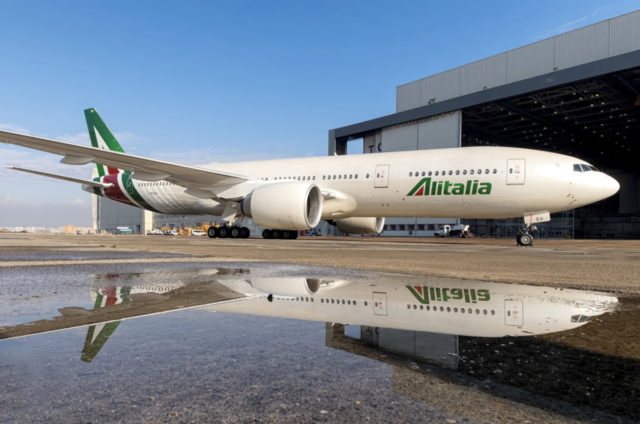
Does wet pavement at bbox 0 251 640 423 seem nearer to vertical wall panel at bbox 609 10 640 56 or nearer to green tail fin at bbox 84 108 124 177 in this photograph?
green tail fin at bbox 84 108 124 177

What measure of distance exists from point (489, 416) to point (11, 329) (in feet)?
6.73

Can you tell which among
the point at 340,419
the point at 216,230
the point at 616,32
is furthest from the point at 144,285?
the point at 616,32

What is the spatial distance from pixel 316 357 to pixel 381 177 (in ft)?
44.2

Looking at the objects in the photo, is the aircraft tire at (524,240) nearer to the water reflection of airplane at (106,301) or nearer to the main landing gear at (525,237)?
the main landing gear at (525,237)

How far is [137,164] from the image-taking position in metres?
13.9

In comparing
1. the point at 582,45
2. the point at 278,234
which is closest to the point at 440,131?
the point at 582,45

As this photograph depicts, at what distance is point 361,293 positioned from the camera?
299cm

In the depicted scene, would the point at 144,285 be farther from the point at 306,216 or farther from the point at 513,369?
the point at 306,216

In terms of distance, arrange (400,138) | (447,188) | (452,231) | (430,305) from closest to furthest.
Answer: (430,305), (447,188), (452,231), (400,138)

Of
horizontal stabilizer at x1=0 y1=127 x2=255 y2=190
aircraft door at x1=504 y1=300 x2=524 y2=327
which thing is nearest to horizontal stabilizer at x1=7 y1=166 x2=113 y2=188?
horizontal stabilizer at x1=0 y1=127 x2=255 y2=190

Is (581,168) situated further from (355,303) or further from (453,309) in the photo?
(355,303)

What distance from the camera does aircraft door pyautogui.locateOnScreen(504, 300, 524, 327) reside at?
7.13 feet

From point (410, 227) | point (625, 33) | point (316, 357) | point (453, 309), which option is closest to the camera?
point (316, 357)

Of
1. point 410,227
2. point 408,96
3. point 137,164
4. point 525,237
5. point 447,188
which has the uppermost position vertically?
point 408,96
